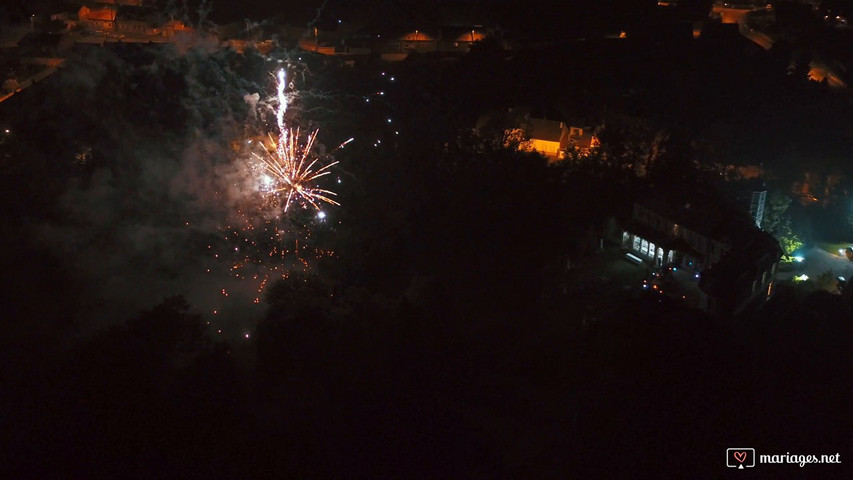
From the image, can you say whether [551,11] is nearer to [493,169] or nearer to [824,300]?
[493,169]

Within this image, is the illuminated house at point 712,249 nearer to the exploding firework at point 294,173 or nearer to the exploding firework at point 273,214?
the exploding firework at point 273,214

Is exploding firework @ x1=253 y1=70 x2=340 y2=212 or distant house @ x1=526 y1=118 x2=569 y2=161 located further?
distant house @ x1=526 y1=118 x2=569 y2=161

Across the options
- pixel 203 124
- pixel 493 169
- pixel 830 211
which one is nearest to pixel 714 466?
pixel 493 169

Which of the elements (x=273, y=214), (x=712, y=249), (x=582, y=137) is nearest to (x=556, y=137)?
(x=582, y=137)

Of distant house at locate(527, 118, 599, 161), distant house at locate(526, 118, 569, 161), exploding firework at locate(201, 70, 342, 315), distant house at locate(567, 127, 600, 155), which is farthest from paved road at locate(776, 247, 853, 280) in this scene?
exploding firework at locate(201, 70, 342, 315)

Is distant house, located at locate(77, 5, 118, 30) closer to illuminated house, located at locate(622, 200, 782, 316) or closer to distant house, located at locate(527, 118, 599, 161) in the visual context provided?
distant house, located at locate(527, 118, 599, 161)
